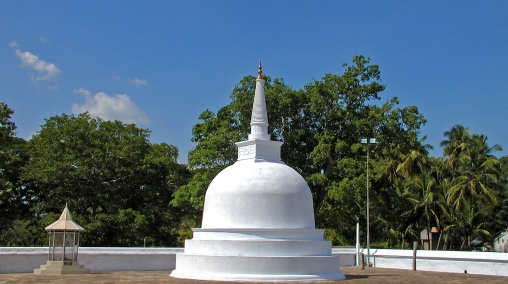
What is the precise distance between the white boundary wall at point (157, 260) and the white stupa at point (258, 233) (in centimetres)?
565

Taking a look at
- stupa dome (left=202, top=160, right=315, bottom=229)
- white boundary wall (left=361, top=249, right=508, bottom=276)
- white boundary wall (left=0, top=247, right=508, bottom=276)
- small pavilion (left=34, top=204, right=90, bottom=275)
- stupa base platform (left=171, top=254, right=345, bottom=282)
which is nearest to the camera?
stupa base platform (left=171, top=254, right=345, bottom=282)

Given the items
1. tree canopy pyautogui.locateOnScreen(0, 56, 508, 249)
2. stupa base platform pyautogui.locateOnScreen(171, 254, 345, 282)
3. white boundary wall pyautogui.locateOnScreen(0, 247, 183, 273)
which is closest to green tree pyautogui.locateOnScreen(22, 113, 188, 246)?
tree canopy pyautogui.locateOnScreen(0, 56, 508, 249)

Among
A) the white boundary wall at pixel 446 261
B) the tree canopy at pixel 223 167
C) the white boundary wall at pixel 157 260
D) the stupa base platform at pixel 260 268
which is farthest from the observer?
the tree canopy at pixel 223 167

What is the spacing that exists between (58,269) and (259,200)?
28.1 ft

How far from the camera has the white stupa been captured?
63.7 feet

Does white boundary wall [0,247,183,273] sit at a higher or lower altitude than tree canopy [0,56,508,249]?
lower

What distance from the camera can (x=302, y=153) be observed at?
1436 inches

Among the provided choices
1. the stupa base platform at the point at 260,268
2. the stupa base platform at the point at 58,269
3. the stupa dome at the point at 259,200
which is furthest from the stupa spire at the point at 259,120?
the stupa base platform at the point at 58,269

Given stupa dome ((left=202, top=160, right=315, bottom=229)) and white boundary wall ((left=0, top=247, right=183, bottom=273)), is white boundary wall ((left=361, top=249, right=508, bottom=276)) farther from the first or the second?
white boundary wall ((left=0, top=247, right=183, bottom=273))

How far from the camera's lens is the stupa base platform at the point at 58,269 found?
22572mm

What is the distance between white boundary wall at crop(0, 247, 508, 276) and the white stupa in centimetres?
565

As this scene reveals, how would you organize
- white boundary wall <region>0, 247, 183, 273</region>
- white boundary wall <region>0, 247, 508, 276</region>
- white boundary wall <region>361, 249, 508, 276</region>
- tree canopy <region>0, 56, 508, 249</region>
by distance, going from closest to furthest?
white boundary wall <region>0, 247, 183, 273</region> < white boundary wall <region>0, 247, 508, 276</region> < white boundary wall <region>361, 249, 508, 276</region> < tree canopy <region>0, 56, 508, 249</region>

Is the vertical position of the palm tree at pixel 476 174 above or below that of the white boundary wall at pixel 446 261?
above

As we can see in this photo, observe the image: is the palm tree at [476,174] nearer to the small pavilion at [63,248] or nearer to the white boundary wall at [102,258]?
the white boundary wall at [102,258]
